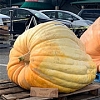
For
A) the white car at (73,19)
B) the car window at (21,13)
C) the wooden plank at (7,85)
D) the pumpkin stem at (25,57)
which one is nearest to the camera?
the pumpkin stem at (25,57)

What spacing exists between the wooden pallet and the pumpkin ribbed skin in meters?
0.10

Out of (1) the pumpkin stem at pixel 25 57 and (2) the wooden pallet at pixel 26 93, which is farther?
(1) the pumpkin stem at pixel 25 57

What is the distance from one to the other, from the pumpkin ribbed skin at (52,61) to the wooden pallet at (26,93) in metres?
0.10

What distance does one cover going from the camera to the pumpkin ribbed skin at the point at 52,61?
14.4 feet

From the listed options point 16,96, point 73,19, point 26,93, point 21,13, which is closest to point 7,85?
point 26,93

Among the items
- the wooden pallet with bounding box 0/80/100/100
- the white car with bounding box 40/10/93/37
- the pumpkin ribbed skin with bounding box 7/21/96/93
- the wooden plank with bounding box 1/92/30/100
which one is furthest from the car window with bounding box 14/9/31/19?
the wooden plank with bounding box 1/92/30/100

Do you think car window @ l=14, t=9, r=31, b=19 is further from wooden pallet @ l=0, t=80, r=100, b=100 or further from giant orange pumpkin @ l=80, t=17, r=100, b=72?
wooden pallet @ l=0, t=80, r=100, b=100

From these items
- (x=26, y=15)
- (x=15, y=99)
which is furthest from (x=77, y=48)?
(x=26, y=15)

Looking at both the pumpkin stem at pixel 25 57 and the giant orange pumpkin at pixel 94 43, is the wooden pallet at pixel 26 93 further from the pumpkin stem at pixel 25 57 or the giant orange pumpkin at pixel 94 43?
the giant orange pumpkin at pixel 94 43

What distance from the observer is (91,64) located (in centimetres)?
475

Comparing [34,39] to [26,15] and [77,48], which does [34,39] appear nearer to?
[77,48]

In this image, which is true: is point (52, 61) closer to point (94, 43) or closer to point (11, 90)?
point (11, 90)

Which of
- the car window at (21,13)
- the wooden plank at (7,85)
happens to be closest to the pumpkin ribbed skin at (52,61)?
the wooden plank at (7,85)

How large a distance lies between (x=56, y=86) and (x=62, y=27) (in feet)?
3.17
